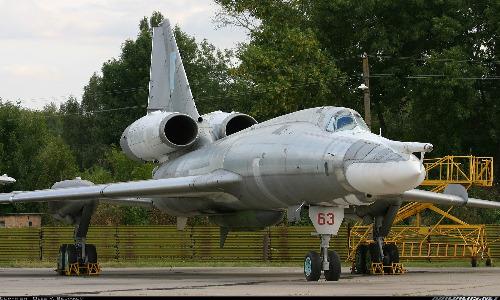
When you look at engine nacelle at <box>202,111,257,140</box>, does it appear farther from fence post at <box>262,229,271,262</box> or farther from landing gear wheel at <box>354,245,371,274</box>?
fence post at <box>262,229,271,262</box>

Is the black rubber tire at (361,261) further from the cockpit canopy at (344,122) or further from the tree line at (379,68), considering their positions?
the tree line at (379,68)

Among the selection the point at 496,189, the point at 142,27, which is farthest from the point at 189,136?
the point at 142,27

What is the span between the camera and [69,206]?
2653cm

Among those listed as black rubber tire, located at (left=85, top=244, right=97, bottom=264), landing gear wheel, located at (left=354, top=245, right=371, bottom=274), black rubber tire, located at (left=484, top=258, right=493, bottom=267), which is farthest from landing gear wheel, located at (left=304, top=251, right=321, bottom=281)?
black rubber tire, located at (left=484, top=258, right=493, bottom=267)

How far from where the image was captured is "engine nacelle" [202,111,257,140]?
26188 millimetres

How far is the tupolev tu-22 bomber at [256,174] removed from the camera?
64.2 ft

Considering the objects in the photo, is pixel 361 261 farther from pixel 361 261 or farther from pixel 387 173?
pixel 387 173

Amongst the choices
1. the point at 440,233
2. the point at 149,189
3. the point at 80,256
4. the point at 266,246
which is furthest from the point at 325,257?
the point at 266,246

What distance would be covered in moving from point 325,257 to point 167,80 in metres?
10.1

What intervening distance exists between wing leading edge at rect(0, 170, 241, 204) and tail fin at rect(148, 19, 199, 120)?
368 cm

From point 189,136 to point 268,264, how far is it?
6845mm

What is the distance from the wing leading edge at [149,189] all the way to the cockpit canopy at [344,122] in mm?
2568

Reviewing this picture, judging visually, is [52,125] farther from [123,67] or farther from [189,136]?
[189,136]

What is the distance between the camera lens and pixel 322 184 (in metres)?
20.2
